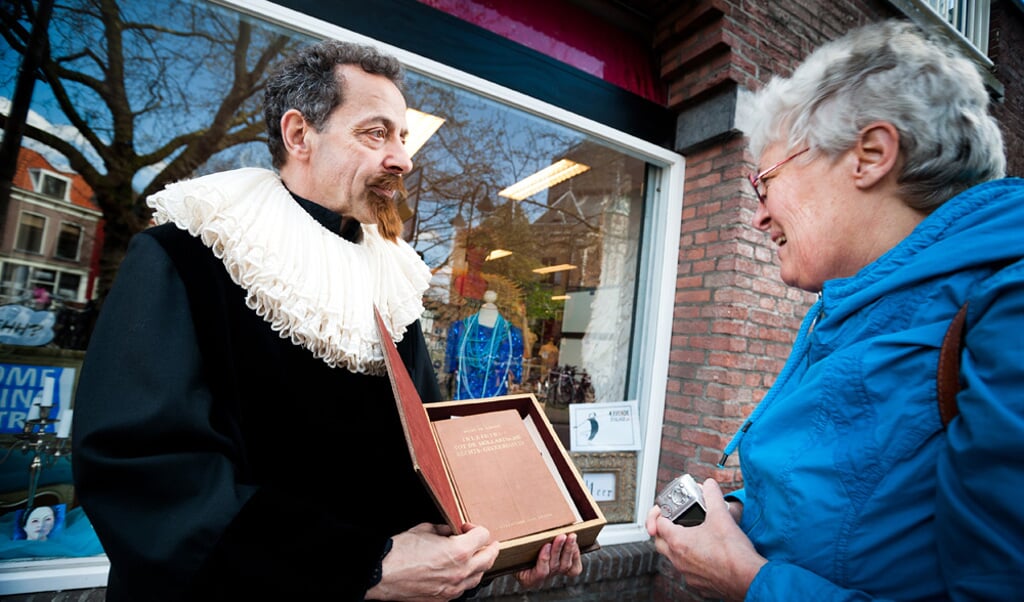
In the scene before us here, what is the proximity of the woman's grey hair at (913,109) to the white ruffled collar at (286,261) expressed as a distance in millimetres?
1210

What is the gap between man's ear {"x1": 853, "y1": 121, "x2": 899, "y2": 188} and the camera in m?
1.00

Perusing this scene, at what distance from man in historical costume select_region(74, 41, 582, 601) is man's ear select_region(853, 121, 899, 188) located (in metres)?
1.10

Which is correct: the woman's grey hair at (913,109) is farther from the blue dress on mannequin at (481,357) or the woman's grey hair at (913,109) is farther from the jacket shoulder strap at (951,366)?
the blue dress on mannequin at (481,357)

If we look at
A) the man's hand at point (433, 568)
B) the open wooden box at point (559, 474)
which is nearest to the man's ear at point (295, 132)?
the open wooden box at point (559, 474)

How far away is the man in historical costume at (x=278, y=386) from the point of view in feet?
3.09

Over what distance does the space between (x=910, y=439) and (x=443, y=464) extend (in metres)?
0.92

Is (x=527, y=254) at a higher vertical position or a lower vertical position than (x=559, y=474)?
higher

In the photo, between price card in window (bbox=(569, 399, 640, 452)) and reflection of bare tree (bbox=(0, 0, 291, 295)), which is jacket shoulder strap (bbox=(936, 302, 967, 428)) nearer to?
price card in window (bbox=(569, 399, 640, 452))

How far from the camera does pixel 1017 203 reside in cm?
82

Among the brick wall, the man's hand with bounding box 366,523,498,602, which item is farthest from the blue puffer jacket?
the brick wall

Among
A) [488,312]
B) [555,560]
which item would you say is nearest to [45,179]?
[488,312]

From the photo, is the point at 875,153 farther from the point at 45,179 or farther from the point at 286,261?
the point at 45,179

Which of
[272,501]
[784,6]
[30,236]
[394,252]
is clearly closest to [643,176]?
[784,6]

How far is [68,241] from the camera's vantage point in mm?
2615
